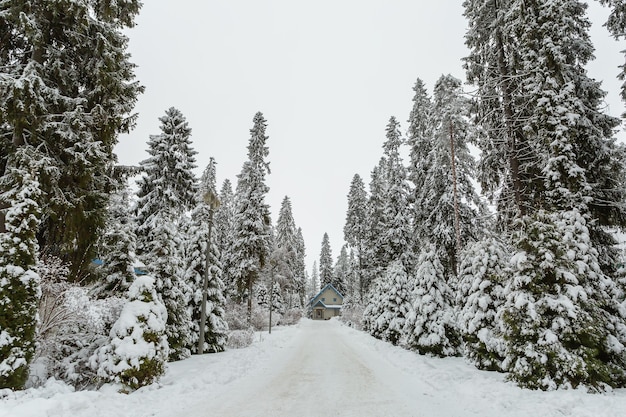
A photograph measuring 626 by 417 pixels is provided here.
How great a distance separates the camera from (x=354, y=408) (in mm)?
7703

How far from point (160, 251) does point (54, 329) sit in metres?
6.49

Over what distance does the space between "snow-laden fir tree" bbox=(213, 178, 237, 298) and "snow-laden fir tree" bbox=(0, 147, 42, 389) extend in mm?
24457

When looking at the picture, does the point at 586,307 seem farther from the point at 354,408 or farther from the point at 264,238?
the point at 264,238

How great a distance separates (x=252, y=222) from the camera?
30.4 meters

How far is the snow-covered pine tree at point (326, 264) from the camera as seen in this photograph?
75.3 m

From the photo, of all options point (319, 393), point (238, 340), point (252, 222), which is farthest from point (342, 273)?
point (319, 393)

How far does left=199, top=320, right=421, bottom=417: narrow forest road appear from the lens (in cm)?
747

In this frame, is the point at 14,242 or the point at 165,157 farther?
the point at 165,157

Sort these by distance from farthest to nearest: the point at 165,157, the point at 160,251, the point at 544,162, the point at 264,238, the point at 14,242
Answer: the point at 264,238
the point at 165,157
the point at 160,251
the point at 544,162
the point at 14,242

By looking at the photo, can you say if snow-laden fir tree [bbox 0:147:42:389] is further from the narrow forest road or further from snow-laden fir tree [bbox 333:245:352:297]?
snow-laden fir tree [bbox 333:245:352:297]

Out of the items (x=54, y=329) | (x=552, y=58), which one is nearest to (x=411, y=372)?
(x=54, y=329)

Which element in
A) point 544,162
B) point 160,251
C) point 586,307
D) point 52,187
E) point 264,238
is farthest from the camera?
point 264,238

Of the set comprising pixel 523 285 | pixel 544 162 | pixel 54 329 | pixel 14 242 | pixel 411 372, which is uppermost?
pixel 544 162

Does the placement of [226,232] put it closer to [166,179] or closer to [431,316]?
[166,179]
